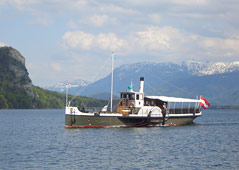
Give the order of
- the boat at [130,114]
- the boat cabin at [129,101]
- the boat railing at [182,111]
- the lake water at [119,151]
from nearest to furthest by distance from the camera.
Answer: the lake water at [119,151], the boat at [130,114], the boat cabin at [129,101], the boat railing at [182,111]

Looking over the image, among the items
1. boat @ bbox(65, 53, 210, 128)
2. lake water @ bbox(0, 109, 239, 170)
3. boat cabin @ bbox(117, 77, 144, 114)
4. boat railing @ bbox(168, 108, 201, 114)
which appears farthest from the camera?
boat railing @ bbox(168, 108, 201, 114)

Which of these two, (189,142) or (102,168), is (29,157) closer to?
(102,168)

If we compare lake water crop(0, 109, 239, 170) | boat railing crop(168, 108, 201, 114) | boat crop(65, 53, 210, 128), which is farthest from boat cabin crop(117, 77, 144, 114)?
boat railing crop(168, 108, 201, 114)

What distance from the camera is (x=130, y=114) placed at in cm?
7812

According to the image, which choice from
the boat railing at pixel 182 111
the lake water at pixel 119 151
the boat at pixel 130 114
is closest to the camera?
the lake water at pixel 119 151

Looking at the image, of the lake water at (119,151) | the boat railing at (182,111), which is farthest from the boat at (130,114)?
the lake water at (119,151)

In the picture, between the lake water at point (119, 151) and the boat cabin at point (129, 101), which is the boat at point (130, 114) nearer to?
the boat cabin at point (129, 101)

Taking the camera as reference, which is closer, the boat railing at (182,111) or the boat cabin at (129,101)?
the boat cabin at (129,101)

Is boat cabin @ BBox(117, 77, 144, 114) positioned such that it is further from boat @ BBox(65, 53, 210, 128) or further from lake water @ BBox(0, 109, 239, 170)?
lake water @ BBox(0, 109, 239, 170)

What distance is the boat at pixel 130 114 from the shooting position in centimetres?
7462

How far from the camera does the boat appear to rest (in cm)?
7462

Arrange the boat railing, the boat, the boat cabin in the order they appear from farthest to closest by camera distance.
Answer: the boat railing < the boat cabin < the boat

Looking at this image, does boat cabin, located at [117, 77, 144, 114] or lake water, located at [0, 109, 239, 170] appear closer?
lake water, located at [0, 109, 239, 170]

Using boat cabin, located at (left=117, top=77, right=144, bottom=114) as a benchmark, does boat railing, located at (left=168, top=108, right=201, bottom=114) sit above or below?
below
